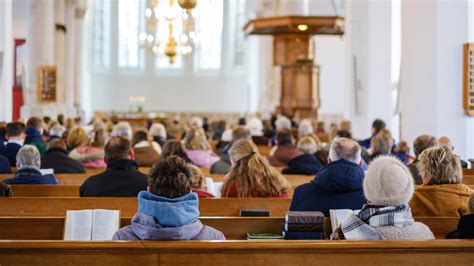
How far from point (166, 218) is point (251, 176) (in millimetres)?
2615

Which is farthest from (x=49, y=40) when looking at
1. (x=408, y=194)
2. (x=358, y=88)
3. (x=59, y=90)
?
(x=408, y=194)

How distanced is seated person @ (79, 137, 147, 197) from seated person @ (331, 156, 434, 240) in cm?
256

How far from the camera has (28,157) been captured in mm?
6719

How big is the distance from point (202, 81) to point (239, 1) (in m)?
3.56

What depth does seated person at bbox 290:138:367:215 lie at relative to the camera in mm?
5199

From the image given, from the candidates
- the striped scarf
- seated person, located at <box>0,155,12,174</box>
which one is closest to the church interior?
the striped scarf

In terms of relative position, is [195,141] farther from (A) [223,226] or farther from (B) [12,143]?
(A) [223,226]

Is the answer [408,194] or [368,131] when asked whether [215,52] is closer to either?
[368,131]

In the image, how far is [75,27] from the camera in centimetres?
2692

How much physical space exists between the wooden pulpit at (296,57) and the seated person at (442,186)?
1261cm

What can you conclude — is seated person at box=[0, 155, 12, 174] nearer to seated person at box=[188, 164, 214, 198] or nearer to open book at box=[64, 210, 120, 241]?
seated person at box=[188, 164, 214, 198]

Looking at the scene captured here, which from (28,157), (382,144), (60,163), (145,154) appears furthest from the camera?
(145,154)

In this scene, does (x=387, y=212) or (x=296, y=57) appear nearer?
(x=387, y=212)

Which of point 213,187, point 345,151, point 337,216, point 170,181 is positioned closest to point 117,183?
point 213,187
